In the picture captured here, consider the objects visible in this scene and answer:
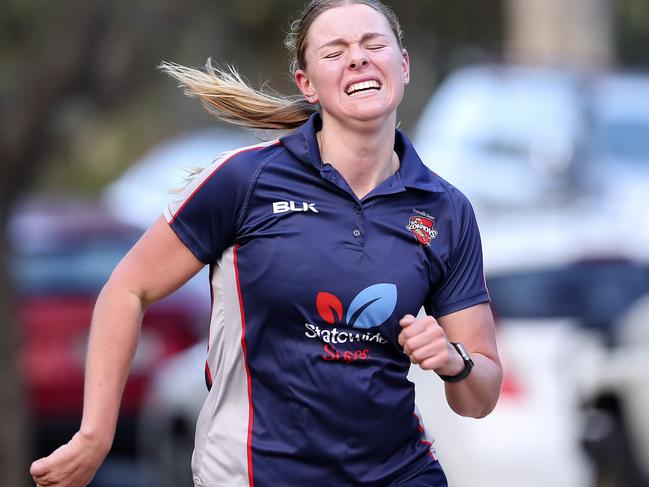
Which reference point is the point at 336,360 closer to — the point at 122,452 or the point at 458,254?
the point at 458,254

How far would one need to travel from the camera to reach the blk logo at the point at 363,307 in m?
3.90

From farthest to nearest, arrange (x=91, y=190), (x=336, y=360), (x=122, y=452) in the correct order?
(x=91, y=190)
(x=122, y=452)
(x=336, y=360)

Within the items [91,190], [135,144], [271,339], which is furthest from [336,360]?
[135,144]

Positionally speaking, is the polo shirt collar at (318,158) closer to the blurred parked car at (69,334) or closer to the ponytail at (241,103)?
the ponytail at (241,103)

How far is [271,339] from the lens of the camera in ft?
13.0

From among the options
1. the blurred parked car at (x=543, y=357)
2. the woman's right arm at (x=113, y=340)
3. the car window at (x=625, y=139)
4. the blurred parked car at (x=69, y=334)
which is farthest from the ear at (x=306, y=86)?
the car window at (x=625, y=139)

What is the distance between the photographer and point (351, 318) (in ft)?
12.8

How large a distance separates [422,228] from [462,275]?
19cm

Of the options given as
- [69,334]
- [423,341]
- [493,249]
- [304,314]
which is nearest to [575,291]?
[493,249]

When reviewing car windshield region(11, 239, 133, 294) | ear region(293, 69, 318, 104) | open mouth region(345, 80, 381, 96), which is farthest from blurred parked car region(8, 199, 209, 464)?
open mouth region(345, 80, 381, 96)

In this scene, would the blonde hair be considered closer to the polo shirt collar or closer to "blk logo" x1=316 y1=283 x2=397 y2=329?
the polo shirt collar

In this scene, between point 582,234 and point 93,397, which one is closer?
point 93,397

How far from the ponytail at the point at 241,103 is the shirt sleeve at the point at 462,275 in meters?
0.54

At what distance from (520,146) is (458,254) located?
26.9 ft
